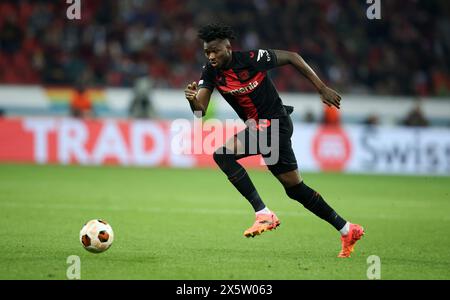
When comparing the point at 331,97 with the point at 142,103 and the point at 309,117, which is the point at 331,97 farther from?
the point at 309,117

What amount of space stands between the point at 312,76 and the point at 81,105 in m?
13.7

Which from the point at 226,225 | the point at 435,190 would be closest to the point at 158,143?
the point at 435,190

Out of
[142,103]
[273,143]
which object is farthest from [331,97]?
[142,103]

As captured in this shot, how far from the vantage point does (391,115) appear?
22.8 metres

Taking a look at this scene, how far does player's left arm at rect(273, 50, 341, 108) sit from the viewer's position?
7238mm

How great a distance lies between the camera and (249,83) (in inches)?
299

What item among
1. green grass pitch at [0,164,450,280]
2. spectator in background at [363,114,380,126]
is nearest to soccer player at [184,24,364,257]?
green grass pitch at [0,164,450,280]

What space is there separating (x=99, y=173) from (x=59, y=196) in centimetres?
421

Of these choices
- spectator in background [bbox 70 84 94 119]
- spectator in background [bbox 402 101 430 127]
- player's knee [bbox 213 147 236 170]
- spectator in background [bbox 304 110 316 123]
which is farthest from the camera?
spectator in background [bbox 304 110 316 123]

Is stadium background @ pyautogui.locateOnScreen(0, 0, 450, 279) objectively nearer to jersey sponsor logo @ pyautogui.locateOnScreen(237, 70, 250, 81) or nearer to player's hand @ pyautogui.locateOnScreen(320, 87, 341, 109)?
player's hand @ pyautogui.locateOnScreen(320, 87, 341, 109)

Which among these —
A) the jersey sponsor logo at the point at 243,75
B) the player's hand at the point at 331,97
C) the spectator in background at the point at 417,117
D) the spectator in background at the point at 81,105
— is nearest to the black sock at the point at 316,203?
the player's hand at the point at 331,97

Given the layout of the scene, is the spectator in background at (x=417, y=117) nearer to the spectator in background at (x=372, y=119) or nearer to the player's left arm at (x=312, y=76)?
the spectator in background at (x=372, y=119)

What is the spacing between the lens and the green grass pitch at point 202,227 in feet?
21.5

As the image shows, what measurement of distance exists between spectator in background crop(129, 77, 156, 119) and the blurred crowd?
1.31 m
